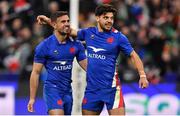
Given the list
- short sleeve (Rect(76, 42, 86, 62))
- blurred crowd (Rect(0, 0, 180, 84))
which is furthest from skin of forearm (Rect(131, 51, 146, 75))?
blurred crowd (Rect(0, 0, 180, 84))

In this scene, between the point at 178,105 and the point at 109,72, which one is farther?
the point at 178,105

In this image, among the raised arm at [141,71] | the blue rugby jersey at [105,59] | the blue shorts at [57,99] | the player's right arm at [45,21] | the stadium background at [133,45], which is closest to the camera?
the raised arm at [141,71]

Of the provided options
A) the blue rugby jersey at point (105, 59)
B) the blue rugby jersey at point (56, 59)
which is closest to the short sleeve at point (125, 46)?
the blue rugby jersey at point (105, 59)

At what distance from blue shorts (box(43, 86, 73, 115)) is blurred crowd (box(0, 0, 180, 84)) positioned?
6.25 meters

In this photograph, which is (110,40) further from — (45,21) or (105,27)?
(45,21)

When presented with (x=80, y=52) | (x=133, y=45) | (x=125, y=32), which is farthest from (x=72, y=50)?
(x=125, y=32)

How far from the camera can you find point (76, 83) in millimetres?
15086

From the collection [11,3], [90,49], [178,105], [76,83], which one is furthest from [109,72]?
[11,3]

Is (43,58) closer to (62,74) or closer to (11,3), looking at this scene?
(62,74)

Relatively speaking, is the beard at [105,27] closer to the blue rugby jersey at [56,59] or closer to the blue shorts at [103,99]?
the blue rugby jersey at [56,59]

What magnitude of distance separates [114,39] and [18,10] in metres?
8.35

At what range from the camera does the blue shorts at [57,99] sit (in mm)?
10250

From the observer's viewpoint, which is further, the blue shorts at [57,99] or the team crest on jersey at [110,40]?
the team crest on jersey at [110,40]

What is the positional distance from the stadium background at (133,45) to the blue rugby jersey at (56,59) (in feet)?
14.7
